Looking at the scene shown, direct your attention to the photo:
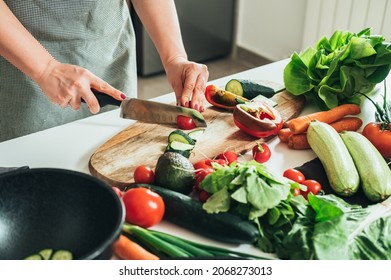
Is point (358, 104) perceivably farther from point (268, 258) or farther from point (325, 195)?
point (268, 258)

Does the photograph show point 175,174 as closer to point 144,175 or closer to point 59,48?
point 144,175

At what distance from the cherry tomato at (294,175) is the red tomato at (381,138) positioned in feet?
0.87

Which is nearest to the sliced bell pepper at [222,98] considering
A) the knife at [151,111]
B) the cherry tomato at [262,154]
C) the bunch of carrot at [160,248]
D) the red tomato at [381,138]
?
Answer: the knife at [151,111]

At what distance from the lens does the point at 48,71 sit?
1409 millimetres

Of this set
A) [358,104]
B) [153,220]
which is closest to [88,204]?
Result: [153,220]

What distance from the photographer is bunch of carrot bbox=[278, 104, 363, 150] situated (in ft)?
4.73

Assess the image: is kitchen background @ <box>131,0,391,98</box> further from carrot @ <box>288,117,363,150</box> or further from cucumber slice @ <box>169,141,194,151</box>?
cucumber slice @ <box>169,141,194,151</box>

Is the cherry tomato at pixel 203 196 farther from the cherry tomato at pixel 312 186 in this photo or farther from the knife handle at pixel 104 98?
the knife handle at pixel 104 98

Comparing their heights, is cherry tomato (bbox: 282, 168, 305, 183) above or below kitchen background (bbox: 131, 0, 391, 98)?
above

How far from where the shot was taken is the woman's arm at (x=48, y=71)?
4.53 feet

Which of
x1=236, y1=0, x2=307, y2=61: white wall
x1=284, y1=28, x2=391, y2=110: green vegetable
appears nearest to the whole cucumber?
x1=284, y1=28, x2=391, y2=110: green vegetable

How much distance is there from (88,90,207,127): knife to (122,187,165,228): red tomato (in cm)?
36

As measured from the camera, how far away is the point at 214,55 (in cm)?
404

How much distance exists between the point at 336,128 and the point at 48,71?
0.76 m
